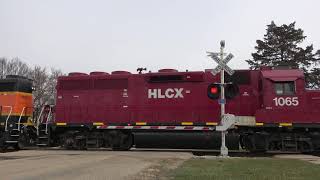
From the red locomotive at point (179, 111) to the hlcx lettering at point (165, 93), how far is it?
5 cm

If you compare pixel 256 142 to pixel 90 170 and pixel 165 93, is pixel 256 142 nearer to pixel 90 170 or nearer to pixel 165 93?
pixel 165 93

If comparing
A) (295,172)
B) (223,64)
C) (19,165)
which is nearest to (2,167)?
(19,165)

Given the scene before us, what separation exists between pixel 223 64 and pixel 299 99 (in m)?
4.47

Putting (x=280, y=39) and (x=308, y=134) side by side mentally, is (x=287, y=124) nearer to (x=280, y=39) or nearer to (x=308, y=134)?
(x=308, y=134)

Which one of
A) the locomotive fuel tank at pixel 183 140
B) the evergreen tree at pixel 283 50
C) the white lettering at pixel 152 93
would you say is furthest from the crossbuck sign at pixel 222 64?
the evergreen tree at pixel 283 50

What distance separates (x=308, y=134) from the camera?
2200 cm

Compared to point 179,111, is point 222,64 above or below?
above

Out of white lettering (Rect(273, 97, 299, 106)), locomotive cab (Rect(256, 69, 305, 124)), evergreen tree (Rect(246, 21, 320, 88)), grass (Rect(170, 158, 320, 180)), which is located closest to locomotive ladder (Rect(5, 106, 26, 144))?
locomotive cab (Rect(256, 69, 305, 124))

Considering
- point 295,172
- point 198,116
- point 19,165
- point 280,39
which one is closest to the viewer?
point 295,172

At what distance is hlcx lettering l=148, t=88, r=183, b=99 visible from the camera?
24.0 m

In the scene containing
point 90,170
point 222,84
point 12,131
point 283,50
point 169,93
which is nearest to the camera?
point 90,170

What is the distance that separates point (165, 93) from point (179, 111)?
123 centimetres

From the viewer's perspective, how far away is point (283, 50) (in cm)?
5616

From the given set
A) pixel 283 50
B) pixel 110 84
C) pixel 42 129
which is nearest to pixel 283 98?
pixel 110 84
